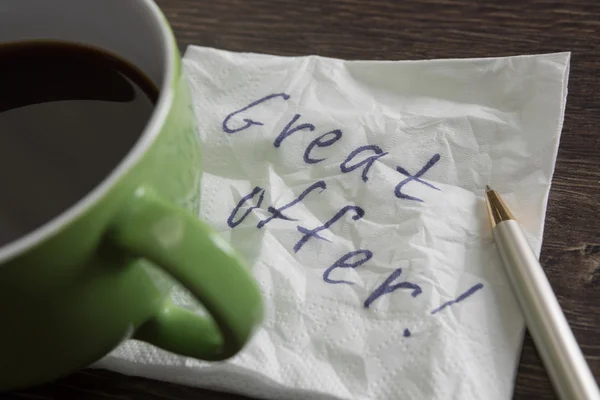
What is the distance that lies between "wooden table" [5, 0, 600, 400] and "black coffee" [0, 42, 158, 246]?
0.08 m

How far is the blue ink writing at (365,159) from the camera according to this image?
321mm

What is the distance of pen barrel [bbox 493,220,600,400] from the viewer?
9.2 inches

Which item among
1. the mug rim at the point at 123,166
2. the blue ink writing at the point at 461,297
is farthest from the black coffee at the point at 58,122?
the blue ink writing at the point at 461,297

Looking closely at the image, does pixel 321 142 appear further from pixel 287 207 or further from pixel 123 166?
pixel 123 166

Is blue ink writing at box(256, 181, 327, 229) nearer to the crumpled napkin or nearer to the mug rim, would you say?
the crumpled napkin

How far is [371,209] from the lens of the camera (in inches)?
12.1

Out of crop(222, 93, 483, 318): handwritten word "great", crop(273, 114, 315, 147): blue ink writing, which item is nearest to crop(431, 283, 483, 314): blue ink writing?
crop(222, 93, 483, 318): handwritten word "great"

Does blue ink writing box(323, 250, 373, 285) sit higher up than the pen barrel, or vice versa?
the pen barrel

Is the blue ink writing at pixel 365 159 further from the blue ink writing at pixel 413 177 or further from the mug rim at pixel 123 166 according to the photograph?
the mug rim at pixel 123 166

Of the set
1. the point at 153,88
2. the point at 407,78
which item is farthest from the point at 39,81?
the point at 407,78

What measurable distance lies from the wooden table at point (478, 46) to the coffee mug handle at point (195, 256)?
0.08m

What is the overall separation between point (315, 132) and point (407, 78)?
2.3 inches

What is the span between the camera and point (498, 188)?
308 mm

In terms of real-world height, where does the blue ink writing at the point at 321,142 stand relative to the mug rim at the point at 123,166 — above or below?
above
